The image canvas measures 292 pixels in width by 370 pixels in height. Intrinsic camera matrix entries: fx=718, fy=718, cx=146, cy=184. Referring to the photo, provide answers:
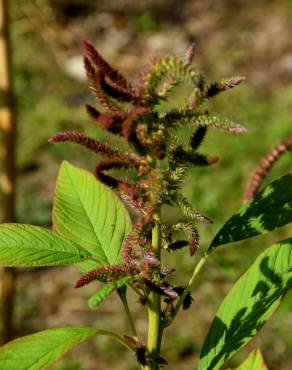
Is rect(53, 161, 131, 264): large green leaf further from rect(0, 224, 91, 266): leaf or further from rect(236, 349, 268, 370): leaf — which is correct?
rect(236, 349, 268, 370): leaf

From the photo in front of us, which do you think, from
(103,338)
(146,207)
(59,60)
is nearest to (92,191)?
(146,207)

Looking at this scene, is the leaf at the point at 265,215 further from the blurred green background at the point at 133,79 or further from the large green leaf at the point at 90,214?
the blurred green background at the point at 133,79

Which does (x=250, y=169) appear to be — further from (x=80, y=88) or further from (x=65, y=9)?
(x=65, y=9)

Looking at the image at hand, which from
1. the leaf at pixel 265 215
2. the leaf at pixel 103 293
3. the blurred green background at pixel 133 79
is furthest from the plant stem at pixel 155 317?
the blurred green background at pixel 133 79

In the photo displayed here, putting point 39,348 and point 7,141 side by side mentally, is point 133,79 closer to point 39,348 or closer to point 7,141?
point 7,141

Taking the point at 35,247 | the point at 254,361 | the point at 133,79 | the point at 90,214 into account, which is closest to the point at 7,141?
the point at 90,214
